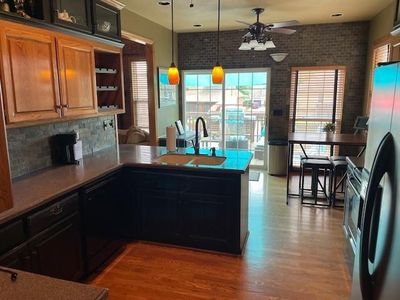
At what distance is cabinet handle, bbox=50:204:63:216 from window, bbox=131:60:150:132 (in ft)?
16.3

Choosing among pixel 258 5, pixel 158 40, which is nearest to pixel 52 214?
pixel 258 5

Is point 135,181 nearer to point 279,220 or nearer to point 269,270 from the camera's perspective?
point 269,270

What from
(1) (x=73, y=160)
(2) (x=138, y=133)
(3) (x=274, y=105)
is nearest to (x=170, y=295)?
(1) (x=73, y=160)

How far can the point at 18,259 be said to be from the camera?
6.33 feet

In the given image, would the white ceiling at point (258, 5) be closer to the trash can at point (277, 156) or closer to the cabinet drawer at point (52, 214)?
the trash can at point (277, 156)

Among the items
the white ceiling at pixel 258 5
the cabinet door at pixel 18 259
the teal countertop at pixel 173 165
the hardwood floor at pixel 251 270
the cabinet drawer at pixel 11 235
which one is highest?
the white ceiling at pixel 258 5

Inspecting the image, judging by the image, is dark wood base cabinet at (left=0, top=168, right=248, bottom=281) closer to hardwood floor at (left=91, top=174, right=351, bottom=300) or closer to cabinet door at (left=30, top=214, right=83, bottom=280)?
cabinet door at (left=30, top=214, right=83, bottom=280)

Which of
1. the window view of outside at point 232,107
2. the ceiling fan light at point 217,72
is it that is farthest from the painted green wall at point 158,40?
the ceiling fan light at point 217,72

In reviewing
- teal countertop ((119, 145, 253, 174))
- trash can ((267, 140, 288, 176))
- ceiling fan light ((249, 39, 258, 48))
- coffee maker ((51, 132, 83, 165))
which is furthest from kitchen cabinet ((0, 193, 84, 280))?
trash can ((267, 140, 288, 176))

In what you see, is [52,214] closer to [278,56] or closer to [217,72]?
[217,72]

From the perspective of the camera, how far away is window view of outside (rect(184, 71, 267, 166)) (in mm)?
6477

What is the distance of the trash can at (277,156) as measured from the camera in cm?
597

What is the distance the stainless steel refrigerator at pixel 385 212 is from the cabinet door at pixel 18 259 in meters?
1.91

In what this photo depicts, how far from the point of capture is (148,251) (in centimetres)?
321
